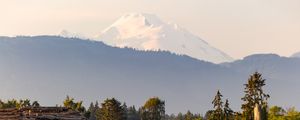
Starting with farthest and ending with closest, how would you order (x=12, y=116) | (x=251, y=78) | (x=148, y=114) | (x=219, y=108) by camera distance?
1. (x=148, y=114)
2. (x=219, y=108)
3. (x=251, y=78)
4. (x=12, y=116)

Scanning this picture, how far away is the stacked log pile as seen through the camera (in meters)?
31.1

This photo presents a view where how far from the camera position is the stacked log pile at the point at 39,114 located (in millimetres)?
31125

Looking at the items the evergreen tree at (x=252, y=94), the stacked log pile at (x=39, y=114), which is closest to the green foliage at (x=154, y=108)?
the evergreen tree at (x=252, y=94)

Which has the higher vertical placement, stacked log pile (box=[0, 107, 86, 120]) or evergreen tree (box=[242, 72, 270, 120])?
evergreen tree (box=[242, 72, 270, 120])

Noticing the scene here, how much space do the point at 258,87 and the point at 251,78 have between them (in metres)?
2.03

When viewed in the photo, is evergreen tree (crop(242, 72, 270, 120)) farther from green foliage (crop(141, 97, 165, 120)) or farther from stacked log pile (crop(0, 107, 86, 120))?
green foliage (crop(141, 97, 165, 120))

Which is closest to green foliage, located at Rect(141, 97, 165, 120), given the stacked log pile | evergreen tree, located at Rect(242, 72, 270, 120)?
evergreen tree, located at Rect(242, 72, 270, 120)

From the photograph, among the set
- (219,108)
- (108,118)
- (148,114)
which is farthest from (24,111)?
(148,114)

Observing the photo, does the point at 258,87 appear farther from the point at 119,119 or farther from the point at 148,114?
the point at 148,114

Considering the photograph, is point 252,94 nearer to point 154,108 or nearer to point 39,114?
point 39,114

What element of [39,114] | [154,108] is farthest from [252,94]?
[154,108]

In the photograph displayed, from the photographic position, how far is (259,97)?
81.6 m

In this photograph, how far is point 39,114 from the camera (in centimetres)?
3186

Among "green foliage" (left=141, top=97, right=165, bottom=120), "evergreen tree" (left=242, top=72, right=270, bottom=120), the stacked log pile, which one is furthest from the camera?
"green foliage" (left=141, top=97, right=165, bottom=120)
